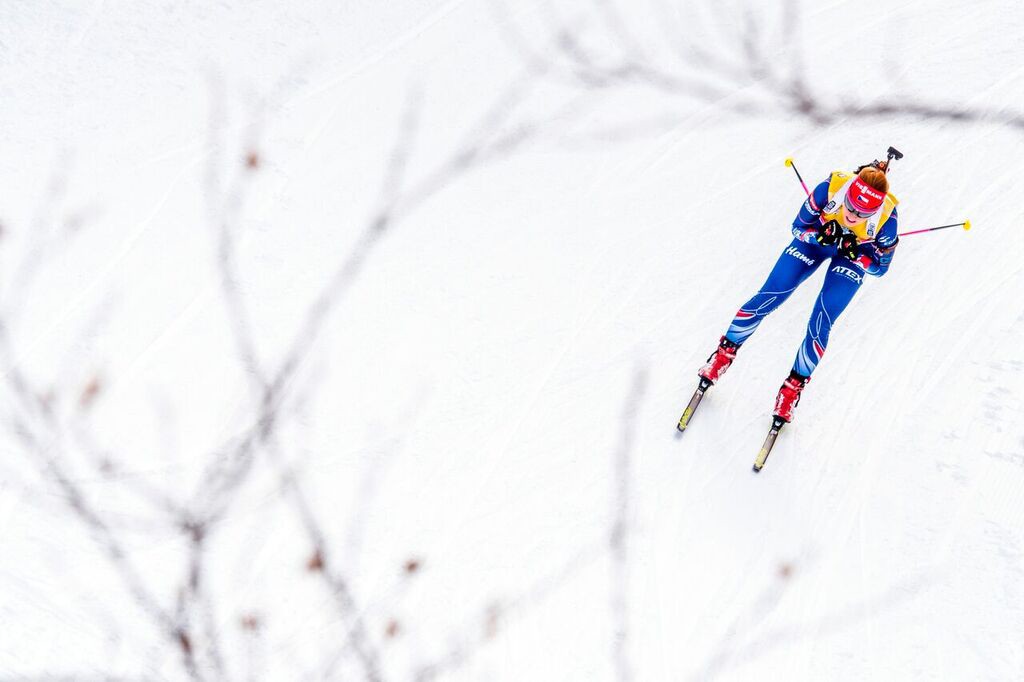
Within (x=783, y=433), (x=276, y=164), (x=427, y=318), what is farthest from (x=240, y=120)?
(x=783, y=433)

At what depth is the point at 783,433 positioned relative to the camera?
4.62 m

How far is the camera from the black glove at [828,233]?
4.11 metres

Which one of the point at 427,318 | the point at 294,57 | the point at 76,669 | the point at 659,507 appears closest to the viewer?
the point at 76,669

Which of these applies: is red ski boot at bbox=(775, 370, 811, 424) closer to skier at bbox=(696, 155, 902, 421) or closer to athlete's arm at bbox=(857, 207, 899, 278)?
skier at bbox=(696, 155, 902, 421)

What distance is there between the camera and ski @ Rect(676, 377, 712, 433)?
14.8ft

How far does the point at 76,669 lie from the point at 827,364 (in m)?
4.04

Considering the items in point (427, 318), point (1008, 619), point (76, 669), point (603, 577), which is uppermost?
point (427, 318)

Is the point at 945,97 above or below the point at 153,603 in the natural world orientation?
above

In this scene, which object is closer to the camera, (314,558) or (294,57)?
(314,558)

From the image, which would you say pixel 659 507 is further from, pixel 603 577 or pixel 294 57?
pixel 294 57

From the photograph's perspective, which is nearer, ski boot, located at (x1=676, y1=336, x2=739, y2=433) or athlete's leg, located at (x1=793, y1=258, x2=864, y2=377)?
athlete's leg, located at (x1=793, y1=258, x2=864, y2=377)

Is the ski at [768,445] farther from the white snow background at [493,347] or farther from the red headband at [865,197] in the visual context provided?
the red headband at [865,197]

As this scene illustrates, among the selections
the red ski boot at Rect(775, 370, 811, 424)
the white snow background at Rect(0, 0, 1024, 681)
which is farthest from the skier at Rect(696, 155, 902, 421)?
the white snow background at Rect(0, 0, 1024, 681)

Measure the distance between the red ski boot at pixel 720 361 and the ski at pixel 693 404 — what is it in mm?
45
